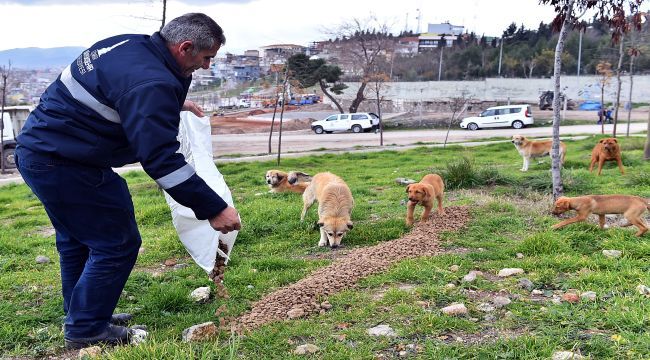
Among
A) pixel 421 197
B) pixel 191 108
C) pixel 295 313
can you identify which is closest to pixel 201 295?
pixel 295 313

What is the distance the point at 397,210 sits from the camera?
305 inches

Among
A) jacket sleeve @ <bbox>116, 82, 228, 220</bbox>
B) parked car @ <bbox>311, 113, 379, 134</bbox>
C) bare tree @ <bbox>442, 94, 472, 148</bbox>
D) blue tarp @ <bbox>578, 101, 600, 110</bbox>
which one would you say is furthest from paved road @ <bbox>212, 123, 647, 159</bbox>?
jacket sleeve @ <bbox>116, 82, 228, 220</bbox>

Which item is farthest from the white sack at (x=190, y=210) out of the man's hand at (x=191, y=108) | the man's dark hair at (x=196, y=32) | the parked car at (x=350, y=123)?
the parked car at (x=350, y=123)

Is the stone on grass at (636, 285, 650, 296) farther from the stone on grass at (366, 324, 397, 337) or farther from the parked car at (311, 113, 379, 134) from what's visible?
Answer: the parked car at (311, 113, 379, 134)

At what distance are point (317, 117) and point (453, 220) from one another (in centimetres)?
4093

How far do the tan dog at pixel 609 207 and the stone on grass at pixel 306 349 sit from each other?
359 centimetres

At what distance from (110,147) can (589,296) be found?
132 inches

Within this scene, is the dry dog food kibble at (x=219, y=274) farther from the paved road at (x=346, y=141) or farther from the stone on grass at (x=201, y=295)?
the paved road at (x=346, y=141)

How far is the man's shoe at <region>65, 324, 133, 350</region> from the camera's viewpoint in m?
3.37

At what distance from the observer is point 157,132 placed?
2.71 meters

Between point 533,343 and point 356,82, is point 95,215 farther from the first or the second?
point 356,82

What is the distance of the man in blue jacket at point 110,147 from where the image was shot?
2.75m

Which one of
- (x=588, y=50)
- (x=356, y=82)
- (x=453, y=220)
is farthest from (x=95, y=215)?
(x=588, y=50)

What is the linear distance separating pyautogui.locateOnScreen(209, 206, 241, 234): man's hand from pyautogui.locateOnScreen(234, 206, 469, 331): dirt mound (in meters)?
0.90
